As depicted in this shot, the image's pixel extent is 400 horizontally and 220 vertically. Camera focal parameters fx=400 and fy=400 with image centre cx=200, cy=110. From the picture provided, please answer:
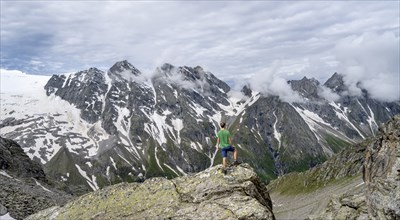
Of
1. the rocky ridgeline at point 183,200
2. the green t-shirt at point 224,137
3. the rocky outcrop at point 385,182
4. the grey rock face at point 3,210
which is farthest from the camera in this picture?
the grey rock face at point 3,210

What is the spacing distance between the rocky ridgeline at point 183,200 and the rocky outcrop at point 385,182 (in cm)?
1077

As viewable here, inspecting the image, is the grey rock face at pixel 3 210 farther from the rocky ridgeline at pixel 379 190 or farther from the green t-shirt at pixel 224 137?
the rocky ridgeline at pixel 379 190

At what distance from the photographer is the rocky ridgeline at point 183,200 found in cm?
2283

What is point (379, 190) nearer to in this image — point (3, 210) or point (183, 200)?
point (183, 200)

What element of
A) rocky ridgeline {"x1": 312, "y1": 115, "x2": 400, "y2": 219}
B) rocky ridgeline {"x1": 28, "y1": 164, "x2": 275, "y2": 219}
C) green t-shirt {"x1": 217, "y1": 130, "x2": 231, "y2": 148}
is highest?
green t-shirt {"x1": 217, "y1": 130, "x2": 231, "y2": 148}

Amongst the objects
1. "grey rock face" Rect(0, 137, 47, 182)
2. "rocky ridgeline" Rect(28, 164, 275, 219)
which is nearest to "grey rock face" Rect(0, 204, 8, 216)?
"rocky ridgeline" Rect(28, 164, 275, 219)

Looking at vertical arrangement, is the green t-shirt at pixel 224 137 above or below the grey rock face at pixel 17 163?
above

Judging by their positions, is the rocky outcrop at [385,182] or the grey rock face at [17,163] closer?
the rocky outcrop at [385,182]

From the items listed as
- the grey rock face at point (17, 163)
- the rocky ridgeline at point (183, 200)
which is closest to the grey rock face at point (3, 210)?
the rocky ridgeline at point (183, 200)

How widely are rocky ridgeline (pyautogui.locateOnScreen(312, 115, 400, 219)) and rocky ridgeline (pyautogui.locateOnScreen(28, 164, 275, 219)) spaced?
1096 cm

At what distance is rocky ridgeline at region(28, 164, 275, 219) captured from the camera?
22.8 metres

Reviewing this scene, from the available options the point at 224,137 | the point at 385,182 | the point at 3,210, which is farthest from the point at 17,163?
the point at 385,182

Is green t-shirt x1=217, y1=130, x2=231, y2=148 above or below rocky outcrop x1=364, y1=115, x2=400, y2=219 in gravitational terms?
above

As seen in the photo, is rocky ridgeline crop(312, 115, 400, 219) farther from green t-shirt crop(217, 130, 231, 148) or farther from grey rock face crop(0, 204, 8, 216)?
grey rock face crop(0, 204, 8, 216)
